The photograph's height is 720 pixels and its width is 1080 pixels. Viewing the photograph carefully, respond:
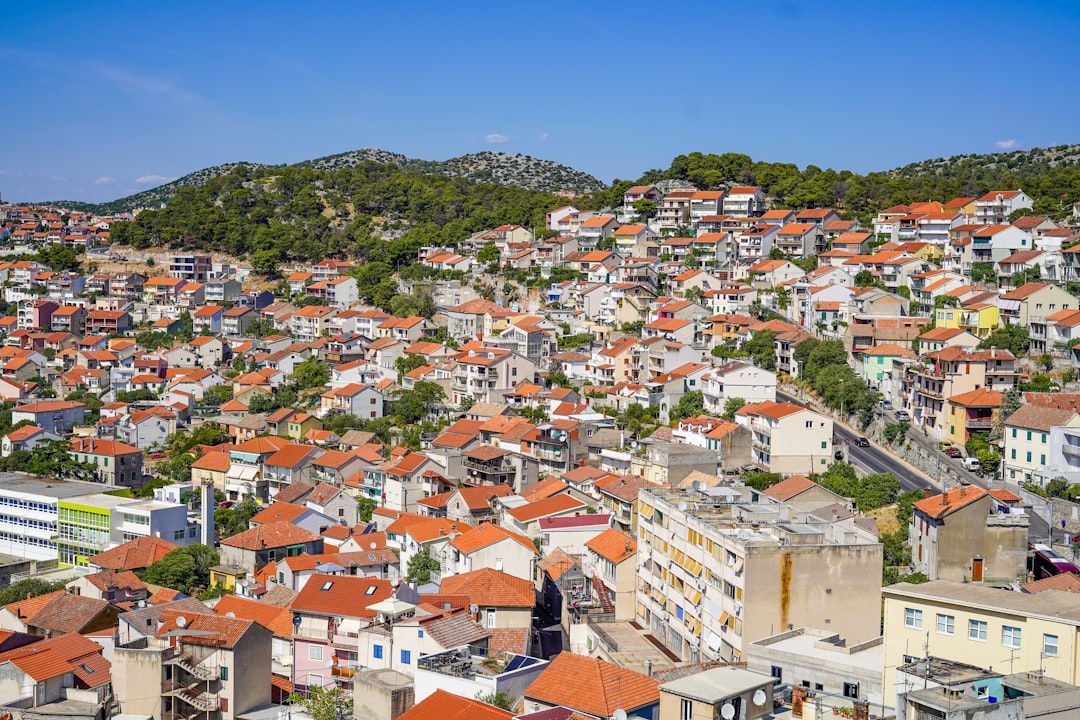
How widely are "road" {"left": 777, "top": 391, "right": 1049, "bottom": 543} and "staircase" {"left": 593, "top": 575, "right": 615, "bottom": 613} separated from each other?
8.55 meters

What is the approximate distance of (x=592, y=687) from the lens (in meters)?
13.4

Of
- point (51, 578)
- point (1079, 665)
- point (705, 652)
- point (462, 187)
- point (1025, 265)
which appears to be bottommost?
point (51, 578)

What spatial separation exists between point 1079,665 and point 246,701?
10524 millimetres

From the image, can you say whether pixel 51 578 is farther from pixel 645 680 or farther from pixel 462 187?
pixel 462 187

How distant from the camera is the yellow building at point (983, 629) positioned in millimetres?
12727

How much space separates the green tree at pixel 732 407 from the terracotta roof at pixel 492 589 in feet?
41.2

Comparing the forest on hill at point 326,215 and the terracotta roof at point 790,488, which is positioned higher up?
the forest on hill at point 326,215

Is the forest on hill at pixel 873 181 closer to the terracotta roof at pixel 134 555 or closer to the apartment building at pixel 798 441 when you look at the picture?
the apartment building at pixel 798 441

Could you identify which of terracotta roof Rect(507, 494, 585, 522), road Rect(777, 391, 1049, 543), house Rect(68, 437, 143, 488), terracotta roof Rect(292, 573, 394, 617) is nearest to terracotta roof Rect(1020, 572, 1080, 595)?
road Rect(777, 391, 1049, 543)

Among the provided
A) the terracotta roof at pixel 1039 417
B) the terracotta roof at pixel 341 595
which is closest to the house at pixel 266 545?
the terracotta roof at pixel 341 595

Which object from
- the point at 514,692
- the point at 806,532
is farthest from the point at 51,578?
the point at 806,532

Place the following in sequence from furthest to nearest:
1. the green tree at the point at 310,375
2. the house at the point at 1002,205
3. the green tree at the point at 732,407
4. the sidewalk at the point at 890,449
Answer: the house at the point at 1002,205, the green tree at the point at 310,375, the green tree at the point at 732,407, the sidewalk at the point at 890,449

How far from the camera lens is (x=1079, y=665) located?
12.5 meters

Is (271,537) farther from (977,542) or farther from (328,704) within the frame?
(977,542)
